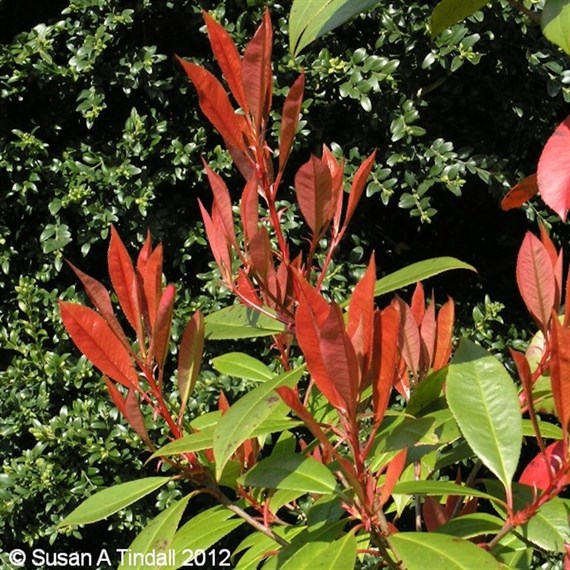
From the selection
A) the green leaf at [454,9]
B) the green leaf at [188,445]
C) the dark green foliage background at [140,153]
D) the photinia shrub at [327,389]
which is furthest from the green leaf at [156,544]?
the dark green foliage background at [140,153]

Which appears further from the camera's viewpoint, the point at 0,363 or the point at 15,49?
the point at 0,363

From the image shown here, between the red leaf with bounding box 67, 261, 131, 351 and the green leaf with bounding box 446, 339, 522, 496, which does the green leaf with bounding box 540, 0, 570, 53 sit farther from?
the red leaf with bounding box 67, 261, 131, 351

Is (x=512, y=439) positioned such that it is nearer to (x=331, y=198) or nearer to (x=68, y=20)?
(x=331, y=198)

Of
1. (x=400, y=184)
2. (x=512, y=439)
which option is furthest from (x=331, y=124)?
(x=512, y=439)

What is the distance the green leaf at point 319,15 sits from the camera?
688mm

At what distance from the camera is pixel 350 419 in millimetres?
650

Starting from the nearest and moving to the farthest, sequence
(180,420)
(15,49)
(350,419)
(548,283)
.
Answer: (350,419) < (548,283) < (180,420) < (15,49)

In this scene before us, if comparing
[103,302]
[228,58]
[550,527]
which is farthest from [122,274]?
[550,527]

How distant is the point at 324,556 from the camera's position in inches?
28.5

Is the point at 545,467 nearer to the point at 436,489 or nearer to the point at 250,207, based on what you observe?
the point at 436,489

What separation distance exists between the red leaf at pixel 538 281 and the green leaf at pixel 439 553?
0.76 feet

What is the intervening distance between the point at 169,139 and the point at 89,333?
167 cm

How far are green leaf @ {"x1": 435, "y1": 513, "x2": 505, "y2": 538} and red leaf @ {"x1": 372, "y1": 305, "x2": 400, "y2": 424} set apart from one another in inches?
8.0

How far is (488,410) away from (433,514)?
0.24 metres
